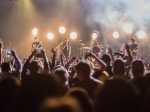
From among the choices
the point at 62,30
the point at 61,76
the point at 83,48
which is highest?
the point at 62,30

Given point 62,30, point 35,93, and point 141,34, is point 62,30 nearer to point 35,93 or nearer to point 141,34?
point 141,34

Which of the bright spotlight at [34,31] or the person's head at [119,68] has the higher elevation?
the bright spotlight at [34,31]

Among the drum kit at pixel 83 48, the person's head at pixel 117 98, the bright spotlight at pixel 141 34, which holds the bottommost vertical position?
the person's head at pixel 117 98

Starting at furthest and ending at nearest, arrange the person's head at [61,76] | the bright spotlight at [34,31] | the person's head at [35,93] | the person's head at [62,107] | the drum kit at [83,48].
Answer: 1. the bright spotlight at [34,31]
2. the drum kit at [83,48]
3. the person's head at [61,76]
4. the person's head at [35,93]
5. the person's head at [62,107]

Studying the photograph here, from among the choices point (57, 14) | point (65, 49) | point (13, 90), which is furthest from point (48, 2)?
point (13, 90)

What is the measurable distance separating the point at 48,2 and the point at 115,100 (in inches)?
642

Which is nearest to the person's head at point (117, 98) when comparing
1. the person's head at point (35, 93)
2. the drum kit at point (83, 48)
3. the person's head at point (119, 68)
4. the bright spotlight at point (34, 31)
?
the person's head at point (35, 93)

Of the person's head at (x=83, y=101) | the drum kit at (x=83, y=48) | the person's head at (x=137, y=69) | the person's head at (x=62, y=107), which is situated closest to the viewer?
the person's head at (x=62, y=107)

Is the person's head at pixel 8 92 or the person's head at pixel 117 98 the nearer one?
the person's head at pixel 117 98

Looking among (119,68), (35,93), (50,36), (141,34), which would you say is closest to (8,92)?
(35,93)

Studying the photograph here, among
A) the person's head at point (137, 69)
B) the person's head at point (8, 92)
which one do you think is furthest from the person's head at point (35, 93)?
the person's head at point (137, 69)

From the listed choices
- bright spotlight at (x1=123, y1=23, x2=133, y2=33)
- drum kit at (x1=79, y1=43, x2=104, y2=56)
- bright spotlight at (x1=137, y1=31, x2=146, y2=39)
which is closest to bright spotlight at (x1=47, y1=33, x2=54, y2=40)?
drum kit at (x1=79, y1=43, x2=104, y2=56)

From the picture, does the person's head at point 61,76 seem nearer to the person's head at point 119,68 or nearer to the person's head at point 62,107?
the person's head at point 119,68

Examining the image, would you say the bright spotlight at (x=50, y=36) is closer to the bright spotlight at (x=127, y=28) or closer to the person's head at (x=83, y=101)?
the bright spotlight at (x=127, y=28)
